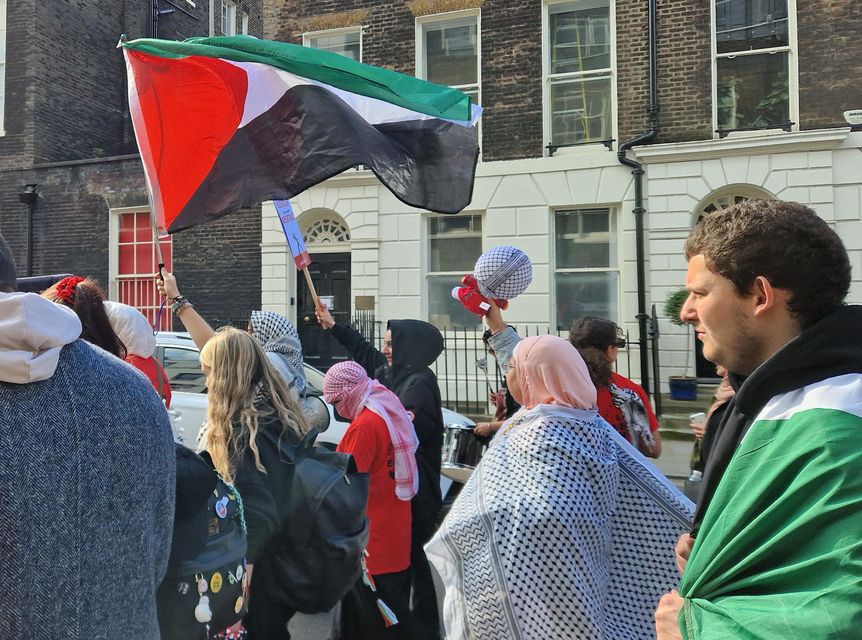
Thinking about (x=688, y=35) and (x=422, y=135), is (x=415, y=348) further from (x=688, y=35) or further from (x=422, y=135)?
(x=688, y=35)

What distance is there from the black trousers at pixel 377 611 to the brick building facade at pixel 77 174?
407 inches

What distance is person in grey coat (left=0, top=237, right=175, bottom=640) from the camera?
116 cm

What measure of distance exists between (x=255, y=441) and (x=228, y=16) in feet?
65.2

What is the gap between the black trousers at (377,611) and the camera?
3150 mm

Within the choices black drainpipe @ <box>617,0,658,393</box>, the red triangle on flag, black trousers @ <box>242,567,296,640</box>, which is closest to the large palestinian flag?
the red triangle on flag

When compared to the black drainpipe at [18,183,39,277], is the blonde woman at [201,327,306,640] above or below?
below

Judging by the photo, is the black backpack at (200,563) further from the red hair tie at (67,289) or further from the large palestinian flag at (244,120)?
the large palestinian flag at (244,120)

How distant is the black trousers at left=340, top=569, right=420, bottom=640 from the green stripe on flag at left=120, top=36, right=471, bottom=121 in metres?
2.76

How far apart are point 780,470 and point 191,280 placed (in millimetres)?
13567

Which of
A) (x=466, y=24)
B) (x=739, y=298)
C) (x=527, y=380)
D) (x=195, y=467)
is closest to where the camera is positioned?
(x=739, y=298)

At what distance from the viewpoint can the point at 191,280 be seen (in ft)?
44.1

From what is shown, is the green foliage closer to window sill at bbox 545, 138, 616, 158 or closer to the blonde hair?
window sill at bbox 545, 138, 616, 158

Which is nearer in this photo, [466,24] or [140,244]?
[466,24]

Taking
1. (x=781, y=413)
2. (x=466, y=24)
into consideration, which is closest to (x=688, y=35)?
(x=466, y=24)
